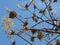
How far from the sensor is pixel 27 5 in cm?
84

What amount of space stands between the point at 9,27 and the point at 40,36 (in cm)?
20

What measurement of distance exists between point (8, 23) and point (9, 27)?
0.03 meters

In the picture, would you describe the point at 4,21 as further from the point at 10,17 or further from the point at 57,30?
the point at 57,30

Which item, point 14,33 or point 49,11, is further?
point 49,11

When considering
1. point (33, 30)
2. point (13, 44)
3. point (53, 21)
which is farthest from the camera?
point (13, 44)

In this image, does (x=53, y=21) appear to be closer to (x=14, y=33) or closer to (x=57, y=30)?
(x=57, y=30)

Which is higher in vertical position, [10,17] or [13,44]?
[10,17]

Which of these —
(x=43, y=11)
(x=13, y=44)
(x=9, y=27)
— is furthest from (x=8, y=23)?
(x=43, y=11)

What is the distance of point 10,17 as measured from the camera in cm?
71

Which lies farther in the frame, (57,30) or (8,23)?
(8,23)

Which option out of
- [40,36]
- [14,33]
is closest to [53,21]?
[40,36]

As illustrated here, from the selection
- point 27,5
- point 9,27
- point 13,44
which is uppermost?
point 27,5

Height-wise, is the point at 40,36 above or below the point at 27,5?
below

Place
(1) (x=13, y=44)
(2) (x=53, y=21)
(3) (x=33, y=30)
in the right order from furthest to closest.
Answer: (1) (x=13, y=44), (2) (x=53, y=21), (3) (x=33, y=30)
